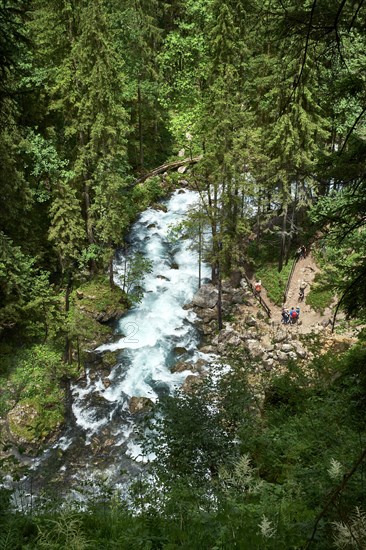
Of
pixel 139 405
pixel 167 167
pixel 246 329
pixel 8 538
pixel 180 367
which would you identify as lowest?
pixel 8 538

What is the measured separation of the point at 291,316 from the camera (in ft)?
72.6

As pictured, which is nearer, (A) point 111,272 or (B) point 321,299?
(B) point 321,299

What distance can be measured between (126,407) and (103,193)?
10.8 metres

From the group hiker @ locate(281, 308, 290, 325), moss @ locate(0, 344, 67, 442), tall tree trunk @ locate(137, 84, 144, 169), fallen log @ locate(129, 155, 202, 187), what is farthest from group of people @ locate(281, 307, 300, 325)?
tall tree trunk @ locate(137, 84, 144, 169)

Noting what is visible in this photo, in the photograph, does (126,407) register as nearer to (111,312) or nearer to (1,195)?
(111,312)

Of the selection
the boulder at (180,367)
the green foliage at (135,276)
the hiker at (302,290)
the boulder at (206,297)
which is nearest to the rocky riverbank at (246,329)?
the boulder at (206,297)

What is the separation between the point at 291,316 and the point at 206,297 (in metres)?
4.78

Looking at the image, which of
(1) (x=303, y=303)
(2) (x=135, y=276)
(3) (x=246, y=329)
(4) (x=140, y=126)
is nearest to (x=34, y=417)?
(2) (x=135, y=276)

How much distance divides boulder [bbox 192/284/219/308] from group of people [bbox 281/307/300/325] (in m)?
3.83

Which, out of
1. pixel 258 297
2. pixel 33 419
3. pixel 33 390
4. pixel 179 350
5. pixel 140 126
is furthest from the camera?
pixel 140 126

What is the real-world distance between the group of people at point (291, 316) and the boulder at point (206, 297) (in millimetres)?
3835

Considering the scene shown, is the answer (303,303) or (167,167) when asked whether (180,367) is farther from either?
(167,167)

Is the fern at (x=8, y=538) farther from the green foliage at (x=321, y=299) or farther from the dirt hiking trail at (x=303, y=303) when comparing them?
the green foliage at (x=321, y=299)

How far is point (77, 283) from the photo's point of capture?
24.0 m
